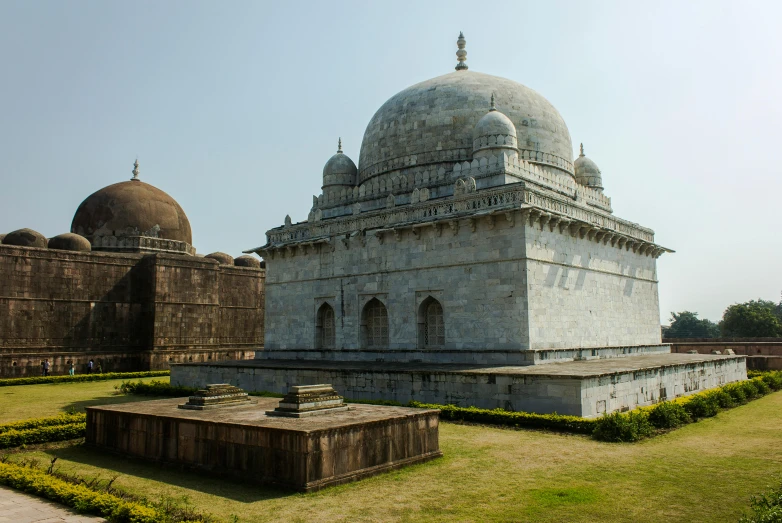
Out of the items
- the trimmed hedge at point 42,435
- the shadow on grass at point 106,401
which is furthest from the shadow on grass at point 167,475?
the shadow on grass at point 106,401

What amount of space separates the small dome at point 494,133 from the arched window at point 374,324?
21.6ft

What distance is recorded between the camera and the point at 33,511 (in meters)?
7.99

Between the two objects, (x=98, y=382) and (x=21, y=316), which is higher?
(x=21, y=316)

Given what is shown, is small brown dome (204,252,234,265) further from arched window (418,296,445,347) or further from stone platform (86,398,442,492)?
stone platform (86,398,442,492)

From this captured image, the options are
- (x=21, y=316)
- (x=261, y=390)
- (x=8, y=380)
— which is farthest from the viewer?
(x=21, y=316)

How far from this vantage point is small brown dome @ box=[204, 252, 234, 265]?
3656cm

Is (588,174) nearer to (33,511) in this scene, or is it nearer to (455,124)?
(455,124)

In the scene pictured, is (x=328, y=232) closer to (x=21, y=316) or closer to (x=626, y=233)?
(x=626, y=233)

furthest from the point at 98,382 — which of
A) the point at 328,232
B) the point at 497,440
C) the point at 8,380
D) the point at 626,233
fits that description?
the point at 626,233

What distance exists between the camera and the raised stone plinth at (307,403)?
10.4m

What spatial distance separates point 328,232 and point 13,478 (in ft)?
52.1

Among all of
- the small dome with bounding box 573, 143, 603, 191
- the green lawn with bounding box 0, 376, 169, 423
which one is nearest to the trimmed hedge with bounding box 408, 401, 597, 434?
the green lawn with bounding box 0, 376, 169, 423

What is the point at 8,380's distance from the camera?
25781mm

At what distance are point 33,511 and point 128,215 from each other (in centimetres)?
2891
